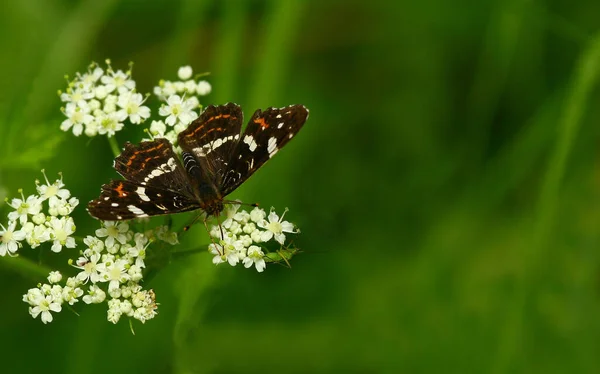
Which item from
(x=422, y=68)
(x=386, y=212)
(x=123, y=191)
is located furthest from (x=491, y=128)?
(x=123, y=191)

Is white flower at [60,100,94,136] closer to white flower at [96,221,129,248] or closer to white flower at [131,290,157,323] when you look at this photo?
white flower at [96,221,129,248]

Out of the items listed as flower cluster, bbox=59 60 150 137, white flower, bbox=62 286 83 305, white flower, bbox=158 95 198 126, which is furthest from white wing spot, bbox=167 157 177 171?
white flower, bbox=62 286 83 305

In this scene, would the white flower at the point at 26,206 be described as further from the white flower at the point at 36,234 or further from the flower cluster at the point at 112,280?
the flower cluster at the point at 112,280

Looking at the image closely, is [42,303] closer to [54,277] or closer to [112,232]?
[54,277]

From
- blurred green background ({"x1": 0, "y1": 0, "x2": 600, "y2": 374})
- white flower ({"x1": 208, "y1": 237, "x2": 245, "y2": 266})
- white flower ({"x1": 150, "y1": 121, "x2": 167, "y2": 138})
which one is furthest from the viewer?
blurred green background ({"x1": 0, "y1": 0, "x2": 600, "y2": 374})

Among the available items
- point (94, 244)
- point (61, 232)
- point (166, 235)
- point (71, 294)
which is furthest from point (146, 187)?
point (71, 294)

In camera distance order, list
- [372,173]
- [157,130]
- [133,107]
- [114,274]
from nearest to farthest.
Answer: [114,274] < [157,130] < [133,107] < [372,173]
